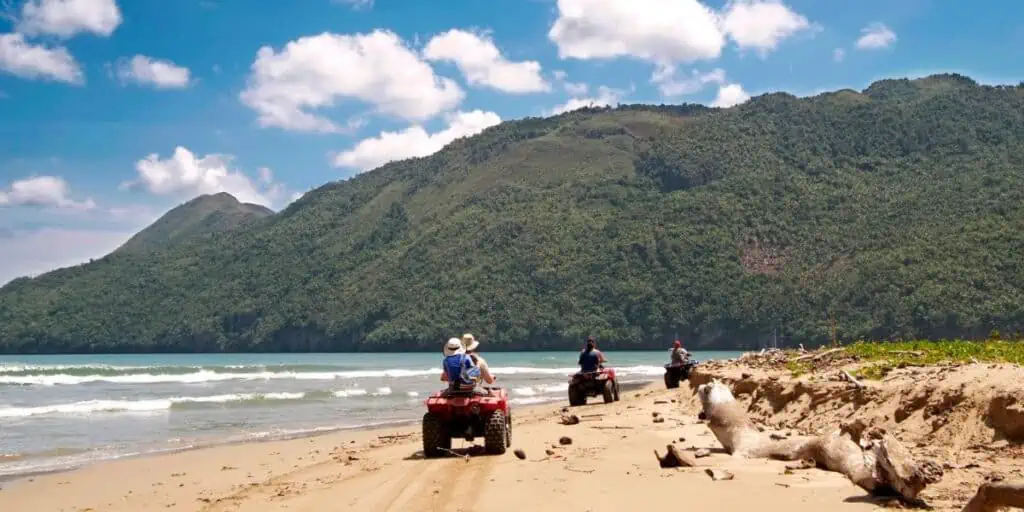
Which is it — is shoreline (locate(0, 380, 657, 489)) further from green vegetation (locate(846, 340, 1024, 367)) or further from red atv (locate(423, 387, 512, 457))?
green vegetation (locate(846, 340, 1024, 367))

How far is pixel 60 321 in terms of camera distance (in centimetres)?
13550

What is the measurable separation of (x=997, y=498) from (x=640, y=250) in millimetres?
104643

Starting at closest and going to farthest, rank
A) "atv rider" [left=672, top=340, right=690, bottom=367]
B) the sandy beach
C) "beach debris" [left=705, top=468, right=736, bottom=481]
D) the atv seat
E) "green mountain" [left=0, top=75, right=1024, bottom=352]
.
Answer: the sandy beach
"beach debris" [left=705, top=468, right=736, bottom=481]
the atv seat
"atv rider" [left=672, top=340, right=690, bottom=367]
"green mountain" [left=0, top=75, right=1024, bottom=352]

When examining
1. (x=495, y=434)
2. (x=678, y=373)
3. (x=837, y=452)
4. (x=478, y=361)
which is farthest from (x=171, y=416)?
(x=837, y=452)

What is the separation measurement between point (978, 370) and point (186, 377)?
129 ft

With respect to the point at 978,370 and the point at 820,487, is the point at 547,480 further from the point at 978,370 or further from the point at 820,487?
the point at 978,370

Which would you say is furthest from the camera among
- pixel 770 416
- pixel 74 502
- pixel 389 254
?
pixel 389 254

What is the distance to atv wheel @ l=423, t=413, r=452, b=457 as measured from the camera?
34.3ft

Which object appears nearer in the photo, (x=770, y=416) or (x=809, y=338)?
(x=770, y=416)

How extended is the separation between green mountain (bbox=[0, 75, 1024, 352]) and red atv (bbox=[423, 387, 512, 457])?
6723 cm

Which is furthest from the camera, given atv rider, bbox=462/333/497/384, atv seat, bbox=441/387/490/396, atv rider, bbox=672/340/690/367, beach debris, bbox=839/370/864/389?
atv rider, bbox=672/340/690/367

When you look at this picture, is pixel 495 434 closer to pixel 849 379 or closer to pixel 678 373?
pixel 849 379

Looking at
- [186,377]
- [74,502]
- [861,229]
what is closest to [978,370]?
[74,502]

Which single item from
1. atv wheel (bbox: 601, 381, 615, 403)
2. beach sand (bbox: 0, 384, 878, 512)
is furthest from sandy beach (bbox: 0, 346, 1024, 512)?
atv wheel (bbox: 601, 381, 615, 403)
